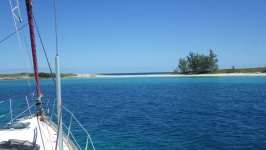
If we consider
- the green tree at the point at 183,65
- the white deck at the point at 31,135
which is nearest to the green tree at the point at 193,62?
the green tree at the point at 183,65

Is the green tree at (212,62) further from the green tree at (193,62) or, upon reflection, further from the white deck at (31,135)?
the white deck at (31,135)

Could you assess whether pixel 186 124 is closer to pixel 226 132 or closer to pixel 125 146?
pixel 226 132

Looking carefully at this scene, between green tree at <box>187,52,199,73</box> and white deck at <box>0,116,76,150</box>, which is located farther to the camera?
green tree at <box>187,52,199,73</box>

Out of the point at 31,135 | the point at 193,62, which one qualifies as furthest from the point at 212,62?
the point at 31,135

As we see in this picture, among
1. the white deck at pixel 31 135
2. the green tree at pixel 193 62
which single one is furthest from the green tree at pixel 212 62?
the white deck at pixel 31 135

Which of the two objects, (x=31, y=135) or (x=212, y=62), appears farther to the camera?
(x=212, y=62)

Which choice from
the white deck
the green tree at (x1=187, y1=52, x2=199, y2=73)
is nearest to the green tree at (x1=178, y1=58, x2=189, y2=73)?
the green tree at (x1=187, y1=52, x2=199, y2=73)

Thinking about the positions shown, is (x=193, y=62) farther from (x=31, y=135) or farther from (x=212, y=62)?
(x=31, y=135)

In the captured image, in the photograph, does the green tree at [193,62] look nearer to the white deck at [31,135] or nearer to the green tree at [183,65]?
the green tree at [183,65]

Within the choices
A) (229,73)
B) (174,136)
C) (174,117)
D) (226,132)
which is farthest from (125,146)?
(229,73)

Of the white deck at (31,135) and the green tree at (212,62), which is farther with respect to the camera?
the green tree at (212,62)

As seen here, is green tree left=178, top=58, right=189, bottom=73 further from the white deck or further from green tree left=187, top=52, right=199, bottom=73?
Result: the white deck

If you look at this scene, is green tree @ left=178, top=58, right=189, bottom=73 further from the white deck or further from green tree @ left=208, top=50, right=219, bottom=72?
the white deck

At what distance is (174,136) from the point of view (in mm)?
21000
